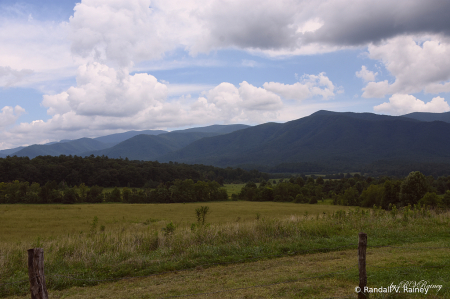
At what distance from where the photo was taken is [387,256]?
37.6 ft

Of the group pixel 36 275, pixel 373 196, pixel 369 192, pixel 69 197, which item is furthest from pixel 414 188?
pixel 69 197

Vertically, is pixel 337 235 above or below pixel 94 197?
above

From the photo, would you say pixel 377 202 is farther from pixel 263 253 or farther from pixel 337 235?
pixel 263 253

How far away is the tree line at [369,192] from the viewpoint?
51.4 meters

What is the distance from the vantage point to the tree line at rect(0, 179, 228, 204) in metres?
71.9

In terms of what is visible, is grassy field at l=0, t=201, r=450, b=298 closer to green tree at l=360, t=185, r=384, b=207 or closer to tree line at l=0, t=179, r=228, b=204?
green tree at l=360, t=185, r=384, b=207

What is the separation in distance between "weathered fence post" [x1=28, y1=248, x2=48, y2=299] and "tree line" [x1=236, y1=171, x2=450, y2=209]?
54618 mm

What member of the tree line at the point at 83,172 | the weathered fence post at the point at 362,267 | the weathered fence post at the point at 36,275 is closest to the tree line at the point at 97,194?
the tree line at the point at 83,172

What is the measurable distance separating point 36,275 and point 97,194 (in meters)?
83.1

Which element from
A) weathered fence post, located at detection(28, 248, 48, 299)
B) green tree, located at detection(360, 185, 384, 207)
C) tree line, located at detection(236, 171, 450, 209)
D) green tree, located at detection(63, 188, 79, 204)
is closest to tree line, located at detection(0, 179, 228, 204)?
green tree, located at detection(63, 188, 79, 204)

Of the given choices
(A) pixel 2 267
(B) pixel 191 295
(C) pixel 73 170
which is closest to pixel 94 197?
(C) pixel 73 170

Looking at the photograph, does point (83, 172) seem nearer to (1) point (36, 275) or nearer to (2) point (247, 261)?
(2) point (247, 261)

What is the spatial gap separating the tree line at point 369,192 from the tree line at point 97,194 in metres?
12.5

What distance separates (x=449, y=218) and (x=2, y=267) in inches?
1060
